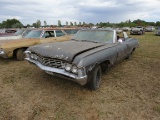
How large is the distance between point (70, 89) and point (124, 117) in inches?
62.2

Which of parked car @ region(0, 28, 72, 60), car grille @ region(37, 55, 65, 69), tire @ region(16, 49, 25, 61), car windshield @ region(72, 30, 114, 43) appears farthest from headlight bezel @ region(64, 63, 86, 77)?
tire @ region(16, 49, 25, 61)

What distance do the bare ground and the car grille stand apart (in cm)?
70

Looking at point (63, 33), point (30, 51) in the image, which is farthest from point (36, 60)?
point (63, 33)

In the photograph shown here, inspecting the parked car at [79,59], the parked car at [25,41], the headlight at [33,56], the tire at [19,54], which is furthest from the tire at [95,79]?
the tire at [19,54]

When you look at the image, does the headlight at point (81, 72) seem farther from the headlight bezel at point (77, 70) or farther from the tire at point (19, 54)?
the tire at point (19, 54)

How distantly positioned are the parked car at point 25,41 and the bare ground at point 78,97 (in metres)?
1.26

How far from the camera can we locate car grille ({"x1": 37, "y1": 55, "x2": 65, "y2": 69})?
3.82 metres

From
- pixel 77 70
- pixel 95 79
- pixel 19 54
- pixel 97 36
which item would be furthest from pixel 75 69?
pixel 19 54

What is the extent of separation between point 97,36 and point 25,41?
3450mm

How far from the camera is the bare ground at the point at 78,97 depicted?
3.30 m

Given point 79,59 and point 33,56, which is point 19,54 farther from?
point 79,59

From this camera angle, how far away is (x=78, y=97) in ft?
12.9

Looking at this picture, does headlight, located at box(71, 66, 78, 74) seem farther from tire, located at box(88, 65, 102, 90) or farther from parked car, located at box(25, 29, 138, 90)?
tire, located at box(88, 65, 102, 90)

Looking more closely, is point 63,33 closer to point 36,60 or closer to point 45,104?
point 36,60
